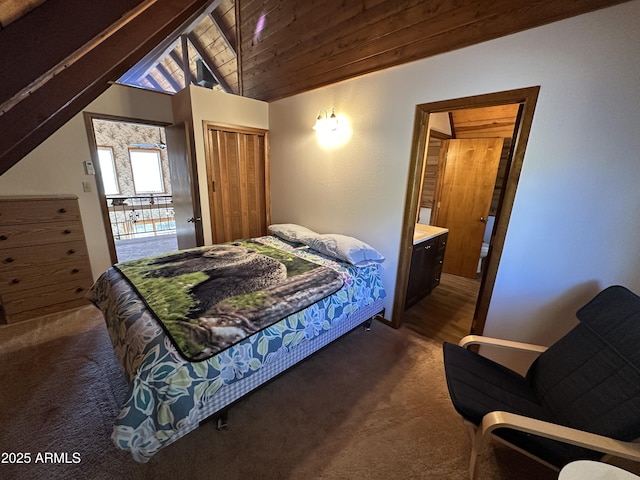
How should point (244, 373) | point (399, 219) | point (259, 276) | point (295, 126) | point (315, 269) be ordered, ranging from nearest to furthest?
point (244, 373), point (259, 276), point (315, 269), point (399, 219), point (295, 126)

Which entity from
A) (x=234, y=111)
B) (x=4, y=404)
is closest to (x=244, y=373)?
(x=4, y=404)

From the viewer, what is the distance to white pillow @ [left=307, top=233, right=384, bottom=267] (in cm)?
231

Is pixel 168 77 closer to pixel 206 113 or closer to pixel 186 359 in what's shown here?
pixel 206 113

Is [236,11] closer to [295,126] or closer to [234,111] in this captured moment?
[234,111]

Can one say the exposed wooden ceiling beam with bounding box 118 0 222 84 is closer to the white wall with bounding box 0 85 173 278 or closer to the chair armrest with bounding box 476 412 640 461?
the white wall with bounding box 0 85 173 278

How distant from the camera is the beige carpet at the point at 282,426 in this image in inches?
52.8

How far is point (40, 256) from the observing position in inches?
96.7

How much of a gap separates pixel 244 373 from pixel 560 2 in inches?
108

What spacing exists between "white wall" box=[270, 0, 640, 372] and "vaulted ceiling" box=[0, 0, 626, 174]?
14cm

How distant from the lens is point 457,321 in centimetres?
271

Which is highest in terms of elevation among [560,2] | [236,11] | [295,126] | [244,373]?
[236,11]

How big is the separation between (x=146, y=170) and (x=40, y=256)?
770cm

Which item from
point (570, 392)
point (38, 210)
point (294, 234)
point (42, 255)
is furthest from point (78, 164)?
point (570, 392)

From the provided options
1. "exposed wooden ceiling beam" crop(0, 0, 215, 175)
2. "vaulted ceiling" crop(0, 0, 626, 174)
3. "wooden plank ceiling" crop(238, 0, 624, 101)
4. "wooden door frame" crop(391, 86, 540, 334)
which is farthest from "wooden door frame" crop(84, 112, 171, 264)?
"wooden door frame" crop(391, 86, 540, 334)
